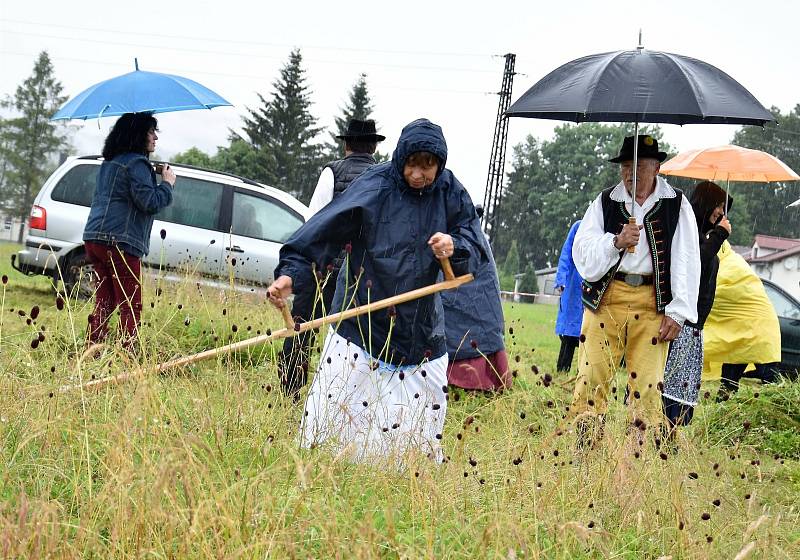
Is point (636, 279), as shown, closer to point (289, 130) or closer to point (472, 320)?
point (472, 320)

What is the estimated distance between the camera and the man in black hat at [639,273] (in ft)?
17.9

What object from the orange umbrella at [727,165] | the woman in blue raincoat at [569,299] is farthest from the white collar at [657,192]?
the woman in blue raincoat at [569,299]

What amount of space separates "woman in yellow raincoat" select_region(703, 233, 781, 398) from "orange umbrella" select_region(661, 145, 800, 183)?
64 cm

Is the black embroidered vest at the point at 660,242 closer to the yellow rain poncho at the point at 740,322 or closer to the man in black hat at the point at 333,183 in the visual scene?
the man in black hat at the point at 333,183

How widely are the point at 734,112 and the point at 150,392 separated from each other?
333cm

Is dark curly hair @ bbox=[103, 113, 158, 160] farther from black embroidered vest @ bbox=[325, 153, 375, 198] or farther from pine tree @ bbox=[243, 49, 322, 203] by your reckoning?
→ pine tree @ bbox=[243, 49, 322, 203]

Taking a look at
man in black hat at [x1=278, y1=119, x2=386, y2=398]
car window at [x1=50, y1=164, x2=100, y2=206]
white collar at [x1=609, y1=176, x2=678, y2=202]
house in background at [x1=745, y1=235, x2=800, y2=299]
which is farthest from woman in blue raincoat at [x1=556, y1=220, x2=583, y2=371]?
house in background at [x1=745, y1=235, x2=800, y2=299]

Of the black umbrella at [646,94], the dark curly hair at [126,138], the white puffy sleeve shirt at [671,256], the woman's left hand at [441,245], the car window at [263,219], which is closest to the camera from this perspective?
the woman's left hand at [441,245]

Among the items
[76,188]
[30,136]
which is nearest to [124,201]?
[76,188]

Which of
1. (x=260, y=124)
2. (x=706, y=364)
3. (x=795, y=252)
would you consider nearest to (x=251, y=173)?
(x=260, y=124)

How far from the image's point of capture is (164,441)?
11.5 ft

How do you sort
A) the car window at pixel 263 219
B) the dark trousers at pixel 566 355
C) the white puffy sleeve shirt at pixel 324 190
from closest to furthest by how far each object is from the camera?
1. the white puffy sleeve shirt at pixel 324 190
2. the dark trousers at pixel 566 355
3. the car window at pixel 263 219

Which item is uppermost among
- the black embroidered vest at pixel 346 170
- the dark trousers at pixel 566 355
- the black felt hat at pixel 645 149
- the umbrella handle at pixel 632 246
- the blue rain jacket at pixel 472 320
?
the black felt hat at pixel 645 149

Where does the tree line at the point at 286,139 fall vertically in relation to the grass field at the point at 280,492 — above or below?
above
